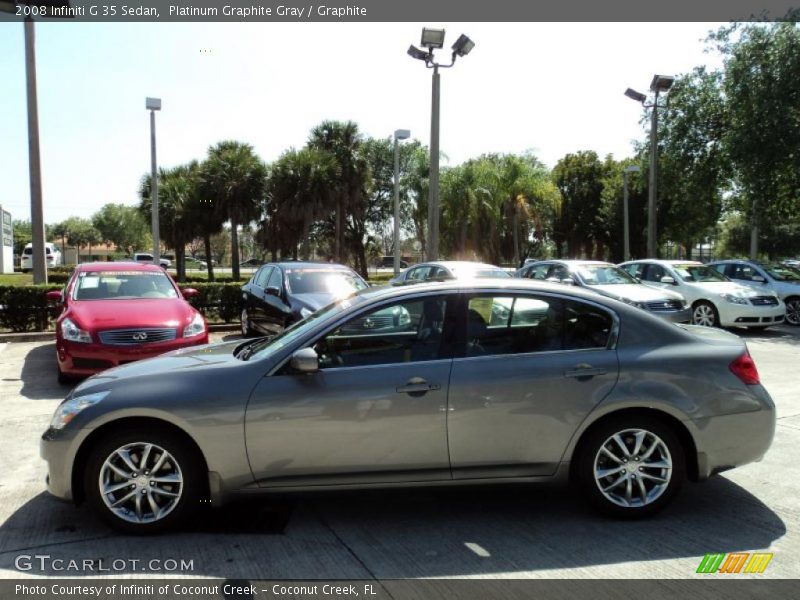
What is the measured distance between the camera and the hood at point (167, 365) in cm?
394

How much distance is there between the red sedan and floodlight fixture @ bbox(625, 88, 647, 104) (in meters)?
16.5

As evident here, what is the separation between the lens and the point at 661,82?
754 inches

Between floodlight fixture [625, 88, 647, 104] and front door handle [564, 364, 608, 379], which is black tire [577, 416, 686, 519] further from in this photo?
floodlight fixture [625, 88, 647, 104]

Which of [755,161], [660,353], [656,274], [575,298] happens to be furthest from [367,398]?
[755,161]

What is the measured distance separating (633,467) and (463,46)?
1260 centimetres

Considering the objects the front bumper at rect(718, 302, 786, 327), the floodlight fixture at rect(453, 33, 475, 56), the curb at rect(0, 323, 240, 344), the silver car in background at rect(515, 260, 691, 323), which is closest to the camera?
the curb at rect(0, 323, 240, 344)

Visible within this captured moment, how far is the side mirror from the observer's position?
146 inches

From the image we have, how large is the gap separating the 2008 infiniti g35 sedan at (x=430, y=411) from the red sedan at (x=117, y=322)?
3710mm

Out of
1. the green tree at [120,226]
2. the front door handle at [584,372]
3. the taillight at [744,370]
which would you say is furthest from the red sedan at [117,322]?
the green tree at [120,226]

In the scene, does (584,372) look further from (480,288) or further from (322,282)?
(322,282)

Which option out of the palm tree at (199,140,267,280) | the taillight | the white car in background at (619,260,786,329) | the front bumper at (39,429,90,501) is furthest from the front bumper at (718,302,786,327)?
the palm tree at (199,140,267,280)

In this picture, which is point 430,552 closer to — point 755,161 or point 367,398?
point 367,398

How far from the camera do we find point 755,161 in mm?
17719

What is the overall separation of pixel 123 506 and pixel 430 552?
181 centimetres
